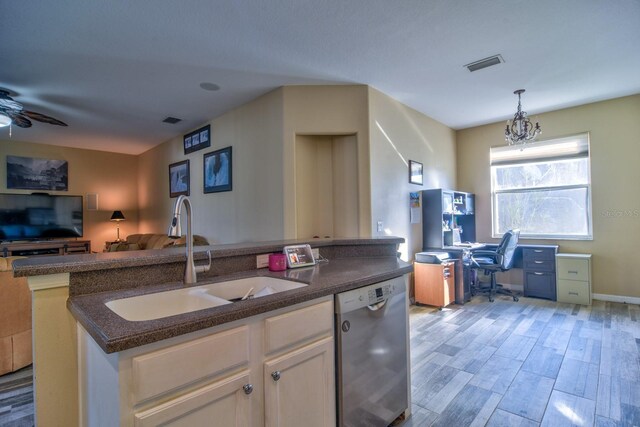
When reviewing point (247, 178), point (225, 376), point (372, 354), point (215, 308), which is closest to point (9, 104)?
point (247, 178)

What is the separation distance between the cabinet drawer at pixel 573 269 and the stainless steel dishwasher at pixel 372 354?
12.2ft

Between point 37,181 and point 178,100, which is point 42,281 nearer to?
point 178,100

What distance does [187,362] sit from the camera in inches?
38.7

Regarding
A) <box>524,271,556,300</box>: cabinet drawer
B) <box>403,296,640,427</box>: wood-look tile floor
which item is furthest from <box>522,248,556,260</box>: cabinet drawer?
<box>403,296,640,427</box>: wood-look tile floor

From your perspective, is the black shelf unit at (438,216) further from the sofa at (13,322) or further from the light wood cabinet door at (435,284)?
the sofa at (13,322)

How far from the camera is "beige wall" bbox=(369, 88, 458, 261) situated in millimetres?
3770

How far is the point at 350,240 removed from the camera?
2404mm

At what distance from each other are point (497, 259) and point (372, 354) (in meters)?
3.53

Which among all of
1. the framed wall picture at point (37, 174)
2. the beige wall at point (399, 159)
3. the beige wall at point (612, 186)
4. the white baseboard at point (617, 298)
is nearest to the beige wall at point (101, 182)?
the framed wall picture at point (37, 174)

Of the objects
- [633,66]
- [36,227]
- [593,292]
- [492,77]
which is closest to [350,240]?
[492,77]

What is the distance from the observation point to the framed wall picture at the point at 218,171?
4461 mm

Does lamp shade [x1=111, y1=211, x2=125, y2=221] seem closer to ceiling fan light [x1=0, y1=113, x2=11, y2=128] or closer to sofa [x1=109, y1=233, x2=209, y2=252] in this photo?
sofa [x1=109, y1=233, x2=209, y2=252]

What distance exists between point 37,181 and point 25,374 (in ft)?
16.4

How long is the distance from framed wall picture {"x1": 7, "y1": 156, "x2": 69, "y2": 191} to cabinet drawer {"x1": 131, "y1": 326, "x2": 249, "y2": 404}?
7130mm
